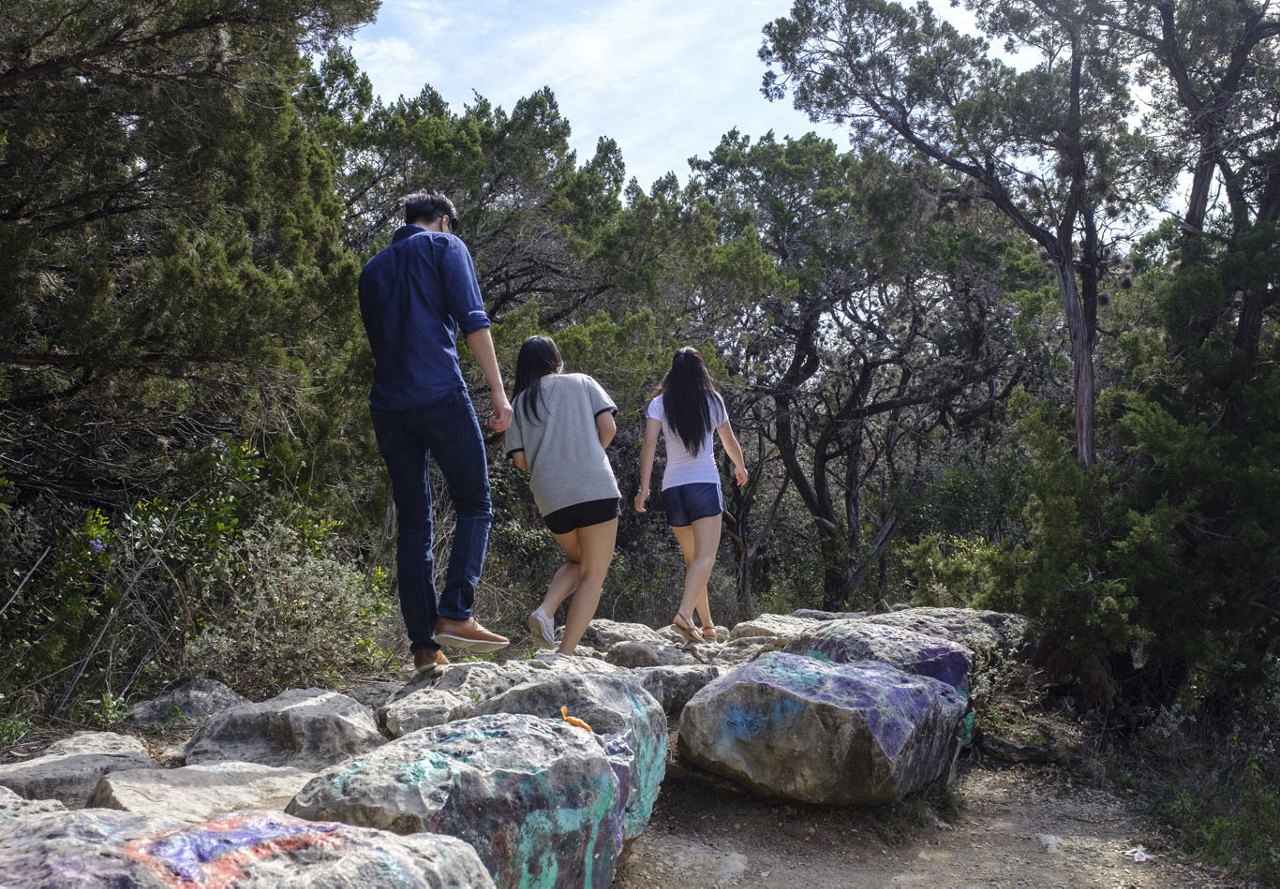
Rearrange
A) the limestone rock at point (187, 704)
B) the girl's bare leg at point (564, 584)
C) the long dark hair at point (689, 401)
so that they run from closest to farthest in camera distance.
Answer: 1. the limestone rock at point (187, 704)
2. the girl's bare leg at point (564, 584)
3. the long dark hair at point (689, 401)

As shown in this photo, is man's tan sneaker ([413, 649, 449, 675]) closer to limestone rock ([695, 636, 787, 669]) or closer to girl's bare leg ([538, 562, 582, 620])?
girl's bare leg ([538, 562, 582, 620])

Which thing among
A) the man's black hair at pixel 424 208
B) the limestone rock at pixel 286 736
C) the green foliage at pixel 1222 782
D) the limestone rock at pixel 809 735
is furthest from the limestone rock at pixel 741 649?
the man's black hair at pixel 424 208

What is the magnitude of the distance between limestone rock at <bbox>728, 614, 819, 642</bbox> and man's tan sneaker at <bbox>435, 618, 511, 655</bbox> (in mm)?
2254

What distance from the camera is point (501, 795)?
2.45 metres

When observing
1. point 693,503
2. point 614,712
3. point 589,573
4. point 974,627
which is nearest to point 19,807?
point 614,712

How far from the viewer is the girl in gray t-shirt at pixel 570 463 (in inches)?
190

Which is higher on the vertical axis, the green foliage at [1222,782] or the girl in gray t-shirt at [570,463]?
the girl in gray t-shirt at [570,463]

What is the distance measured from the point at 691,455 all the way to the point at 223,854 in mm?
4653

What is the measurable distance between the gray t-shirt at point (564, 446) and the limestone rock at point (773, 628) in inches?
70.0

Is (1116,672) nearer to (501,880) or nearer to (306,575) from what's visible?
(306,575)

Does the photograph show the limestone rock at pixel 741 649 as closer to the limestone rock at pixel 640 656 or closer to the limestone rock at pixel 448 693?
the limestone rock at pixel 640 656

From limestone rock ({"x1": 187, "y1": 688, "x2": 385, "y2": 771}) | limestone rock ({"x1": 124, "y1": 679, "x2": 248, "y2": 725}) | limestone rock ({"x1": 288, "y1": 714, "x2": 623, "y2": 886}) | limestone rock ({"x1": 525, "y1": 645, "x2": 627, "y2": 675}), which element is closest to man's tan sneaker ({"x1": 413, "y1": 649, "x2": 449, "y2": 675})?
limestone rock ({"x1": 525, "y1": 645, "x2": 627, "y2": 675})

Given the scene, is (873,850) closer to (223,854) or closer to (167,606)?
(223,854)

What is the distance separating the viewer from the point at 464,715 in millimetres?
3553
